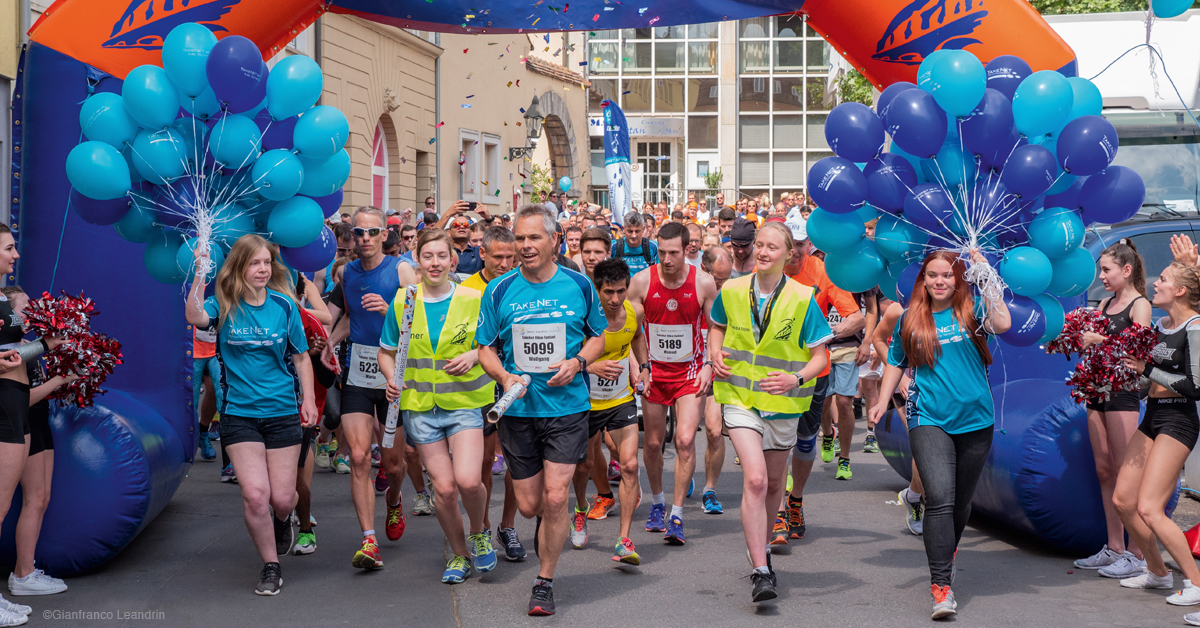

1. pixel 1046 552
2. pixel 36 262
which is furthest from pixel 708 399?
pixel 36 262

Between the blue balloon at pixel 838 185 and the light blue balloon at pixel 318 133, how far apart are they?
244 centimetres

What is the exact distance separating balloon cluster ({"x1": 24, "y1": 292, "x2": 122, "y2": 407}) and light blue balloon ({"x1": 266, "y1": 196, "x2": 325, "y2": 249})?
0.99 m

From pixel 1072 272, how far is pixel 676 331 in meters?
2.47

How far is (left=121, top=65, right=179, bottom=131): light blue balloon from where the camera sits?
5.78 metres

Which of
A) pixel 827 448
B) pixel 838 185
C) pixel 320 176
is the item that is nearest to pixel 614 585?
pixel 838 185

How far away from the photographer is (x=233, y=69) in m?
5.76

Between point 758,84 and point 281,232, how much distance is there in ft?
165

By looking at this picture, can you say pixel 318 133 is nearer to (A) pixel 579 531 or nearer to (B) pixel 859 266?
(A) pixel 579 531

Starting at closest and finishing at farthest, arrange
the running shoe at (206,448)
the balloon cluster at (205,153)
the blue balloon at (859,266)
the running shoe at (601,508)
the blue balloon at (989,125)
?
the blue balloon at (989,125) → the balloon cluster at (205,153) → the blue balloon at (859,266) → the running shoe at (601,508) → the running shoe at (206,448)

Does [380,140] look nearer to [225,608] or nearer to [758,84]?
[225,608]

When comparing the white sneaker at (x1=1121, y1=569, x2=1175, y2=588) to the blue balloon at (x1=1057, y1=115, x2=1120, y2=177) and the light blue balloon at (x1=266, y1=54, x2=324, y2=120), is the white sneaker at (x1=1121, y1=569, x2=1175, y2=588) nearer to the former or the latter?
the blue balloon at (x1=1057, y1=115, x2=1120, y2=177)

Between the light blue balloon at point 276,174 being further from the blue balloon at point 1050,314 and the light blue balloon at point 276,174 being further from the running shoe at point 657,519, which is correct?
the blue balloon at point 1050,314

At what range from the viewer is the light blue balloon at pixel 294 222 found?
6.04 metres

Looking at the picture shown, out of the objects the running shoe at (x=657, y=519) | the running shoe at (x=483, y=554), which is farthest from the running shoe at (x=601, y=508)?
the running shoe at (x=483, y=554)
